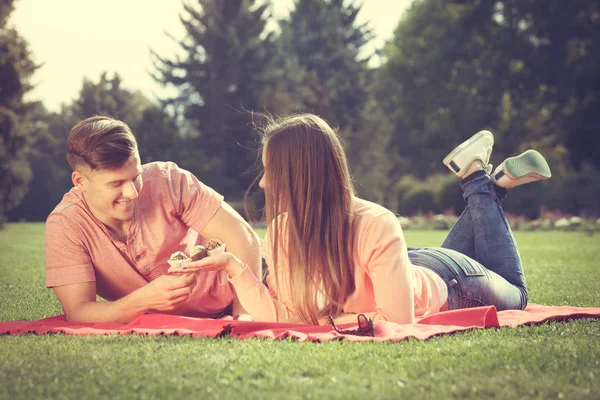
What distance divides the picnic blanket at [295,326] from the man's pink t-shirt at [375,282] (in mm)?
123

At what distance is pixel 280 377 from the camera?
3.06 metres

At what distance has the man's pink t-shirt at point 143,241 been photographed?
172 inches

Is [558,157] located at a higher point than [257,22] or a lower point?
lower

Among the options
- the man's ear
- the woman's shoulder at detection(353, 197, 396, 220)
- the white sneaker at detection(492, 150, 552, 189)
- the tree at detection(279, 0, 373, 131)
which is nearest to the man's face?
the man's ear

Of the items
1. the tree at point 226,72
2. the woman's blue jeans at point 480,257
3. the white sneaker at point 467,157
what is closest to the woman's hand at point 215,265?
the woman's blue jeans at point 480,257

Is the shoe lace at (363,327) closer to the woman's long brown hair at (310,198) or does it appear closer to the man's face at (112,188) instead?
the woman's long brown hair at (310,198)

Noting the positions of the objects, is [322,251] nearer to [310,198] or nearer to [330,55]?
[310,198]

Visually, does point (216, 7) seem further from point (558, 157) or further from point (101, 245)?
point (101, 245)

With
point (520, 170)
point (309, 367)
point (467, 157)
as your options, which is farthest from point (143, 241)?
point (520, 170)

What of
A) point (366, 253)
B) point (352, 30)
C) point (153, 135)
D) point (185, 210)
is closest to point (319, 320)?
point (366, 253)

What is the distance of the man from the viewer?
168 inches

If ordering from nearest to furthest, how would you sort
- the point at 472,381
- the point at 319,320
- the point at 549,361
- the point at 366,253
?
1. the point at 472,381
2. the point at 549,361
3. the point at 366,253
4. the point at 319,320

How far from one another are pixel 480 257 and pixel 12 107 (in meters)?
29.3

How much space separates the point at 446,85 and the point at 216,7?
13149 millimetres
